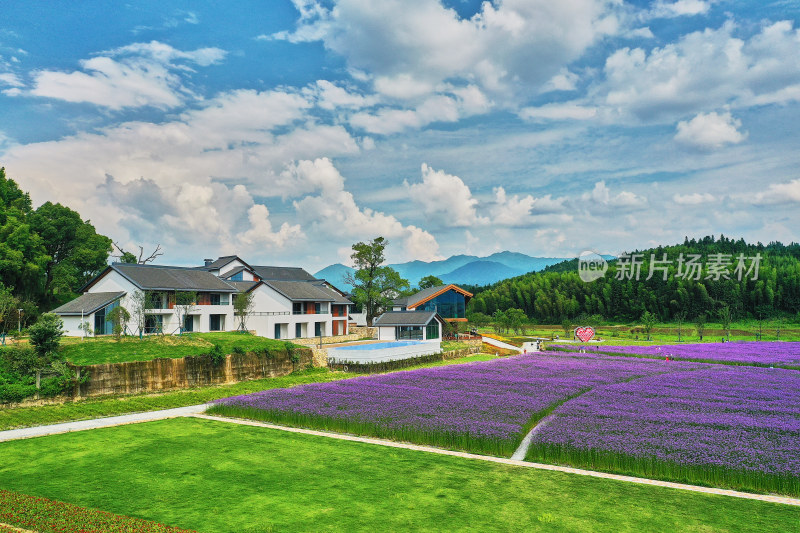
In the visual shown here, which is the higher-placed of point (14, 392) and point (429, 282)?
point (429, 282)

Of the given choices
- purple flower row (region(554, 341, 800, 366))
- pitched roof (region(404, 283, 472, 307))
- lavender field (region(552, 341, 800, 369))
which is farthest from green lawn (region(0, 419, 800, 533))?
pitched roof (region(404, 283, 472, 307))

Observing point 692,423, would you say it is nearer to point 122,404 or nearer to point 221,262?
point 122,404

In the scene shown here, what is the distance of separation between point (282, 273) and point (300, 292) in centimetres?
2014

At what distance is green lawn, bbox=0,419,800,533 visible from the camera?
977 centimetres

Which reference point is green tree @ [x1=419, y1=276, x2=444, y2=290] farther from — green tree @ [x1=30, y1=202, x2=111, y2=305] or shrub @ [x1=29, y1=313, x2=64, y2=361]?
shrub @ [x1=29, y1=313, x2=64, y2=361]

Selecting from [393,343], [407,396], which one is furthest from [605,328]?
[407,396]

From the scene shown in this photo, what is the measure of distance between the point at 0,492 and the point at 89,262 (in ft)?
153

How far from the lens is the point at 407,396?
2298 cm

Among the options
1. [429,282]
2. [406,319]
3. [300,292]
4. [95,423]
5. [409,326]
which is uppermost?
[429,282]

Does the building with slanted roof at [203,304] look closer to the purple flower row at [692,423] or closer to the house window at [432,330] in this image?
the house window at [432,330]

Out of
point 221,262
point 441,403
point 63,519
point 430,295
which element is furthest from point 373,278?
point 63,519

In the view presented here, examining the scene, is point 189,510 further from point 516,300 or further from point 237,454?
point 516,300

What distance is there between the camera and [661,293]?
89.2 metres

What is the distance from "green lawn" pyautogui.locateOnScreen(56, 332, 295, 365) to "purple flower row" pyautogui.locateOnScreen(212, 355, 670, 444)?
8.73 m
